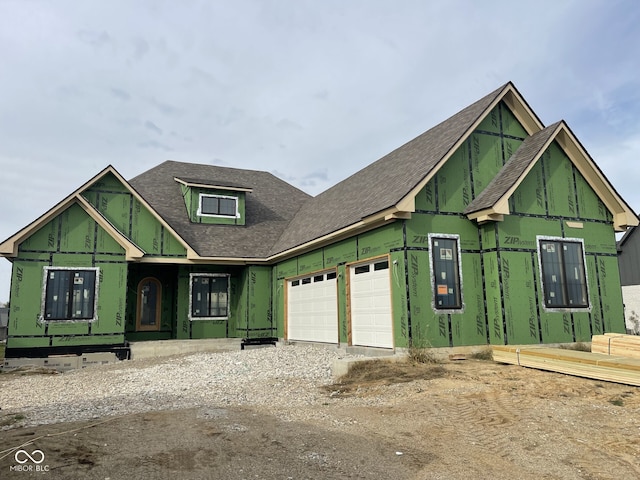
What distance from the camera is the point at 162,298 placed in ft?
64.0

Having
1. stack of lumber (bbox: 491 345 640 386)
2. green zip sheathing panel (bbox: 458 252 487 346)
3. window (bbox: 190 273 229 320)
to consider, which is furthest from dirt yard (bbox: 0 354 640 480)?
window (bbox: 190 273 229 320)

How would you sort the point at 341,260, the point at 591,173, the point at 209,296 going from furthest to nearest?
the point at 209,296 < the point at 341,260 < the point at 591,173

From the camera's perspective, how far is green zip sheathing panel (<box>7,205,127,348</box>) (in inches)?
627

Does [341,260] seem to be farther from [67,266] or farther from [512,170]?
[67,266]

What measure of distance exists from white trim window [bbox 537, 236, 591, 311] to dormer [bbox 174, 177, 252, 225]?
1315cm

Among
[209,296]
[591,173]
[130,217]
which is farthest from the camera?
[209,296]

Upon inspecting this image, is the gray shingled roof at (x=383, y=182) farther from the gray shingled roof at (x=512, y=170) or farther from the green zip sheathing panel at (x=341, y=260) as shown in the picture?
the gray shingled roof at (x=512, y=170)

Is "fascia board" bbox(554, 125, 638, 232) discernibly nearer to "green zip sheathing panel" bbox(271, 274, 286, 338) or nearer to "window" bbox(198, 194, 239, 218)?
"green zip sheathing panel" bbox(271, 274, 286, 338)

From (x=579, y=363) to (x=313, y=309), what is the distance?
31.2ft

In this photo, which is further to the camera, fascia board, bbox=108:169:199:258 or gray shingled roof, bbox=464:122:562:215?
fascia board, bbox=108:169:199:258

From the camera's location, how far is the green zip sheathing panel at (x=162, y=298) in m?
19.0

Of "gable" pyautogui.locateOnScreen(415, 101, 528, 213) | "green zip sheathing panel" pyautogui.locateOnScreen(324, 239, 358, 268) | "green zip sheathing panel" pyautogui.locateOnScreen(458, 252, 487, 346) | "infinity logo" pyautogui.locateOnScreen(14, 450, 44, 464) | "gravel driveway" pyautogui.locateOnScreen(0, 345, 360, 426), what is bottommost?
"gravel driveway" pyautogui.locateOnScreen(0, 345, 360, 426)

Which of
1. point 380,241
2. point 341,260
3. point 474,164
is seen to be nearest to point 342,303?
point 341,260

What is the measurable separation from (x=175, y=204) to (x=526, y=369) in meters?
16.8
